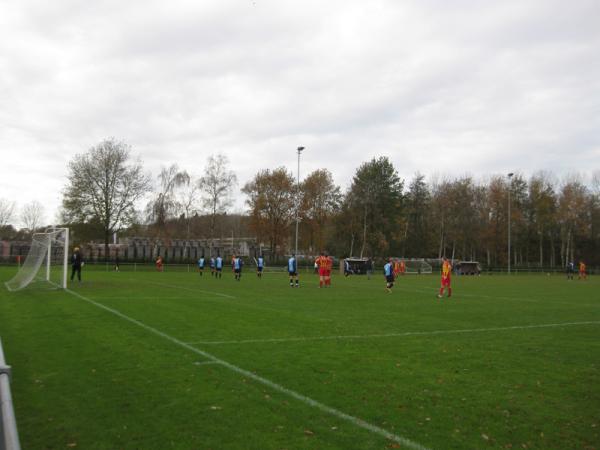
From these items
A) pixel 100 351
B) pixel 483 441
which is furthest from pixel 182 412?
pixel 100 351

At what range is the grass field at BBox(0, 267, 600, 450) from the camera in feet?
16.7

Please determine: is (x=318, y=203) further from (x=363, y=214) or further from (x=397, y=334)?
(x=397, y=334)

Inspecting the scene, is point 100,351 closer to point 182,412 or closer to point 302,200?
point 182,412

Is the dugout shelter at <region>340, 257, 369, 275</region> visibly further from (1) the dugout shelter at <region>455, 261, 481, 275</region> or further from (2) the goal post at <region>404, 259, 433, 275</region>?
(1) the dugout shelter at <region>455, 261, 481, 275</region>

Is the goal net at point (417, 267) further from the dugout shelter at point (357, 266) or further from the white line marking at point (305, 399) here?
the white line marking at point (305, 399)

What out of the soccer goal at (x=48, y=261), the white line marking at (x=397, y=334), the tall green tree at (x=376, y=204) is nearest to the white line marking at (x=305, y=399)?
the white line marking at (x=397, y=334)

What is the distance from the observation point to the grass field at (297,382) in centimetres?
509

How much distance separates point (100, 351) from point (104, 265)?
1836 inches

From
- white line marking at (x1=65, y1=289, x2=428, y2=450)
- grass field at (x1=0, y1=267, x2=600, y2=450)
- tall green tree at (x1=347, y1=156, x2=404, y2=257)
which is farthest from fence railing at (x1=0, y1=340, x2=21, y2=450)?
tall green tree at (x1=347, y1=156, x2=404, y2=257)

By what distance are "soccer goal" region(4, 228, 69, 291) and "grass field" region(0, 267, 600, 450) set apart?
10318 millimetres

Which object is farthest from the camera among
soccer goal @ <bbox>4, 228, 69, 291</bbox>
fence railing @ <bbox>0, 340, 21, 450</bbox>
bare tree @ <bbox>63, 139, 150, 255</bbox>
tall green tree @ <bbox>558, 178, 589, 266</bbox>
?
tall green tree @ <bbox>558, 178, 589, 266</bbox>

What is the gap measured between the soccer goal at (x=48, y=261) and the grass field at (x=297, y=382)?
10318mm

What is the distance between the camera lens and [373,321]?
13.7 m

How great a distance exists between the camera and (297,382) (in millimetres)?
6984
